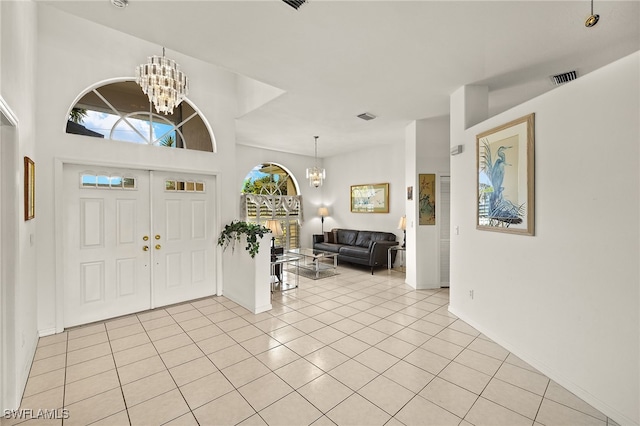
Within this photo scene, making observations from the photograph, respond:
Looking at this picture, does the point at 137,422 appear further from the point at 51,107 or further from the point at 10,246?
the point at 51,107

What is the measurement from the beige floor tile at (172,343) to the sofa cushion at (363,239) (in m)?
4.89

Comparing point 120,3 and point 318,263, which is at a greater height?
point 120,3

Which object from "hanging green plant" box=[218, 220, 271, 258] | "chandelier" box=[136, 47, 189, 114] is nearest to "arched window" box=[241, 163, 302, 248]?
"hanging green plant" box=[218, 220, 271, 258]

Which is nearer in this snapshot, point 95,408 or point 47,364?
point 95,408

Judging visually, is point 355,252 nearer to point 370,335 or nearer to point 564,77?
point 370,335

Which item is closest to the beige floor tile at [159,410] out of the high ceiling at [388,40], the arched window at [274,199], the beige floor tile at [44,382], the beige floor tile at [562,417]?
the beige floor tile at [44,382]

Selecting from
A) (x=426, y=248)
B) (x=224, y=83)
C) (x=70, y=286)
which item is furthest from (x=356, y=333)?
(x=224, y=83)

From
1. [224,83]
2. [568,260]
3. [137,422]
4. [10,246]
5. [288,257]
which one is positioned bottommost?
[137,422]

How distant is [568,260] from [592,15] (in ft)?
6.41

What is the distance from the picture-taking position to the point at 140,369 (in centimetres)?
254

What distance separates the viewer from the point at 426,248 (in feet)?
16.5

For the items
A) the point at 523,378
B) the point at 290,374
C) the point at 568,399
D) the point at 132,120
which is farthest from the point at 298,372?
the point at 132,120

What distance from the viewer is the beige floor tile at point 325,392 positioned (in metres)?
2.08

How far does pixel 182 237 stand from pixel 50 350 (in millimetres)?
1835
